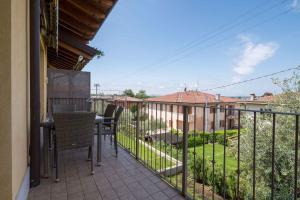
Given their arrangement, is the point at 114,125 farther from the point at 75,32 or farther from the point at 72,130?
the point at 75,32

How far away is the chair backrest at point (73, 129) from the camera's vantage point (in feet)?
8.19

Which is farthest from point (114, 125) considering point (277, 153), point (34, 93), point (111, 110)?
point (277, 153)

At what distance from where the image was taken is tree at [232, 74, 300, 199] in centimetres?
588

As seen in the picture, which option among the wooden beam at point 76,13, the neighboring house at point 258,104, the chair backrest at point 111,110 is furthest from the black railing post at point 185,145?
the wooden beam at point 76,13

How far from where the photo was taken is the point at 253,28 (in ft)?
85.3

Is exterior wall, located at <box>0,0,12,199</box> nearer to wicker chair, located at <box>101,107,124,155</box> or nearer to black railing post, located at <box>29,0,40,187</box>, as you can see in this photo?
black railing post, located at <box>29,0,40,187</box>

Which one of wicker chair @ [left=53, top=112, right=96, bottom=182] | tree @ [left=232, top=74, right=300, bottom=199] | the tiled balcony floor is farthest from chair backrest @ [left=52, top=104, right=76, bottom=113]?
tree @ [left=232, top=74, right=300, bottom=199]

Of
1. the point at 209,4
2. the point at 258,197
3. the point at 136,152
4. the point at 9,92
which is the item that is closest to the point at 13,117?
the point at 9,92

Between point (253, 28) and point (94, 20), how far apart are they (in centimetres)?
2749

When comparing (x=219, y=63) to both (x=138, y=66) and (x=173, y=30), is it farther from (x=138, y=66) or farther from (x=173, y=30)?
(x=138, y=66)

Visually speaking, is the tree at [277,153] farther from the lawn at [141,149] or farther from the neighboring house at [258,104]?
the lawn at [141,149]

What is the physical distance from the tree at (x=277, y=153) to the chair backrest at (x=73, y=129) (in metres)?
4.55

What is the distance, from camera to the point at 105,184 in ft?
8.05

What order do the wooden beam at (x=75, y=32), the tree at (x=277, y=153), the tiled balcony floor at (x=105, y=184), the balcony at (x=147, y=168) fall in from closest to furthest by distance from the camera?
1. the balcony at (x=147, y=168)
2. the tiled balcony floor at (x=105, y=184)
3. the wooden beam at (x=75, y=32)
4. the tree at (x=277, y=153)
